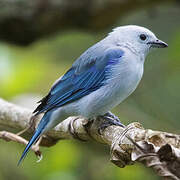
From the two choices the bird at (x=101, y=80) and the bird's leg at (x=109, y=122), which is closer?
the bird's leg at (x=109, y=122)

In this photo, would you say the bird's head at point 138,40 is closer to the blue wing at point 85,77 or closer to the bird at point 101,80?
the bird at point 101,80

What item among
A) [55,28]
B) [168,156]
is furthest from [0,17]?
[168,156]

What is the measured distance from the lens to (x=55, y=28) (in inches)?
215

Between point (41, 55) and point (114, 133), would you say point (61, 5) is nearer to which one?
point (41, 55)

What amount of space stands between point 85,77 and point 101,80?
142mm

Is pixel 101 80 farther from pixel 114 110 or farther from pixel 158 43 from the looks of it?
pixel 114 110

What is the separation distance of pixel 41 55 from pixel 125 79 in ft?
11.0

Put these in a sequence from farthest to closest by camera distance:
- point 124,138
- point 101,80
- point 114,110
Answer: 1. point 114,110
2. point 101,80
3. point 124,138

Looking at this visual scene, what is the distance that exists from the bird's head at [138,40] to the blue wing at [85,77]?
11 cm

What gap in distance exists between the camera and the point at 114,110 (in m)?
5.10

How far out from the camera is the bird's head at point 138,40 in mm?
3695

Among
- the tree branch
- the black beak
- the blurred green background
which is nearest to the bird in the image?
the black beak

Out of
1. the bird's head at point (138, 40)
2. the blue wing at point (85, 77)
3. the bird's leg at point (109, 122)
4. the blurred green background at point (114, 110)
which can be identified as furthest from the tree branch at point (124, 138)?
the blurred green background at point (114, 110)

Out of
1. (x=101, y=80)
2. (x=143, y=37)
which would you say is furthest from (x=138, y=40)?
(x=101, y=80)
